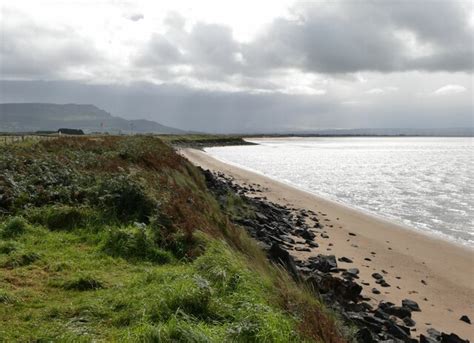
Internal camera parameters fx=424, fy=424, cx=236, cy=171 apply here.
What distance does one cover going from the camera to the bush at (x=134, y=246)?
30.2 ft

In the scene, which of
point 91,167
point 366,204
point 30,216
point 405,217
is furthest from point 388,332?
point 366,204

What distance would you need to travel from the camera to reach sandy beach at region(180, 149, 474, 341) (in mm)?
12555

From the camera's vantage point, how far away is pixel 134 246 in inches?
372

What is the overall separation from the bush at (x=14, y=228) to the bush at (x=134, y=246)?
2.25 m

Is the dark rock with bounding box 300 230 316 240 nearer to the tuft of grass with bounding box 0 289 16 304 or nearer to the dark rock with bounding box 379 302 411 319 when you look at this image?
the dark rock with bounding box 379 302 411 319

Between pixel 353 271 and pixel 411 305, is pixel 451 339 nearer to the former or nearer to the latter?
pixel 411 305

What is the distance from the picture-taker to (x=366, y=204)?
3334 centimetres

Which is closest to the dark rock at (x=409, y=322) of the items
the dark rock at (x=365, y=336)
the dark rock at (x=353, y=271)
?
the dark rock at (x=365, y=336)

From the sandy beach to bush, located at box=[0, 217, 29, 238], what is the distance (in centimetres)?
988

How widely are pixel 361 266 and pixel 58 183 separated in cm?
1134

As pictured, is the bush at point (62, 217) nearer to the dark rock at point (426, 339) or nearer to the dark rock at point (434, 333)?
the dark rock at point (426, 339)

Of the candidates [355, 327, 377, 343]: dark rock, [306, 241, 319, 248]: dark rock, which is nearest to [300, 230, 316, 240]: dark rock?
[306, 241, 319, 248]: dark rock

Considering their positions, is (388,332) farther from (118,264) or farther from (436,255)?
(436,255)

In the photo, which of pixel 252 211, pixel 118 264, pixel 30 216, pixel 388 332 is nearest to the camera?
pixel 118 264
